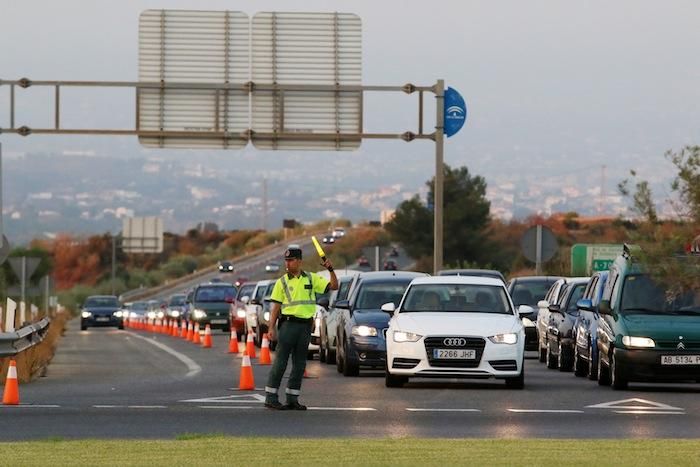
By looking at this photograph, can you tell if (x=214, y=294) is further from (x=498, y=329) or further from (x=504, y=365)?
(x=504, y=365)

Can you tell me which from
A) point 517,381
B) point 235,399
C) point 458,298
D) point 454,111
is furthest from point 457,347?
point 454,111

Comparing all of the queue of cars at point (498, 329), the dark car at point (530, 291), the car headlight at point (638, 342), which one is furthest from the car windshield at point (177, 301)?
the car headlight at point (638, 342)

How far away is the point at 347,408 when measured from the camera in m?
23.2

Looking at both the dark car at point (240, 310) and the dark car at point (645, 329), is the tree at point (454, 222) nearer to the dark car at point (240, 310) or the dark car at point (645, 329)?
the dark car at point (240, 310)

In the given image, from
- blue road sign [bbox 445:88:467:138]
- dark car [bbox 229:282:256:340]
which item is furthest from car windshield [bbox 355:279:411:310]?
dark car [bbox 229:282:256:340]

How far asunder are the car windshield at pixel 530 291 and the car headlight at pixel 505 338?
15838 millimetres

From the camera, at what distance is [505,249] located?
12581cm

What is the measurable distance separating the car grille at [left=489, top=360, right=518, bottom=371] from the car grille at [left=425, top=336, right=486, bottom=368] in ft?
0.71

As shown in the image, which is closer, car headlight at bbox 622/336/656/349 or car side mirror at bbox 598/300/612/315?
car headlight at bbox 622/336/656/349

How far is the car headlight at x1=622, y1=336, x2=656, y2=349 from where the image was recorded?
2730 centimetres

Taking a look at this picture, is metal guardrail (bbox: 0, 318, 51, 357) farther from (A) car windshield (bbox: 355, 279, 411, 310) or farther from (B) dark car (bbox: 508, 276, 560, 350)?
(B) dark car (bbox: 508, 276, 560, 350)

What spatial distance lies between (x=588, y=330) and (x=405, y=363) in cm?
461

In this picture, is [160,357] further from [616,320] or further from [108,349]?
[616,320]

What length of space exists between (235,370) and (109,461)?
18609 mm
